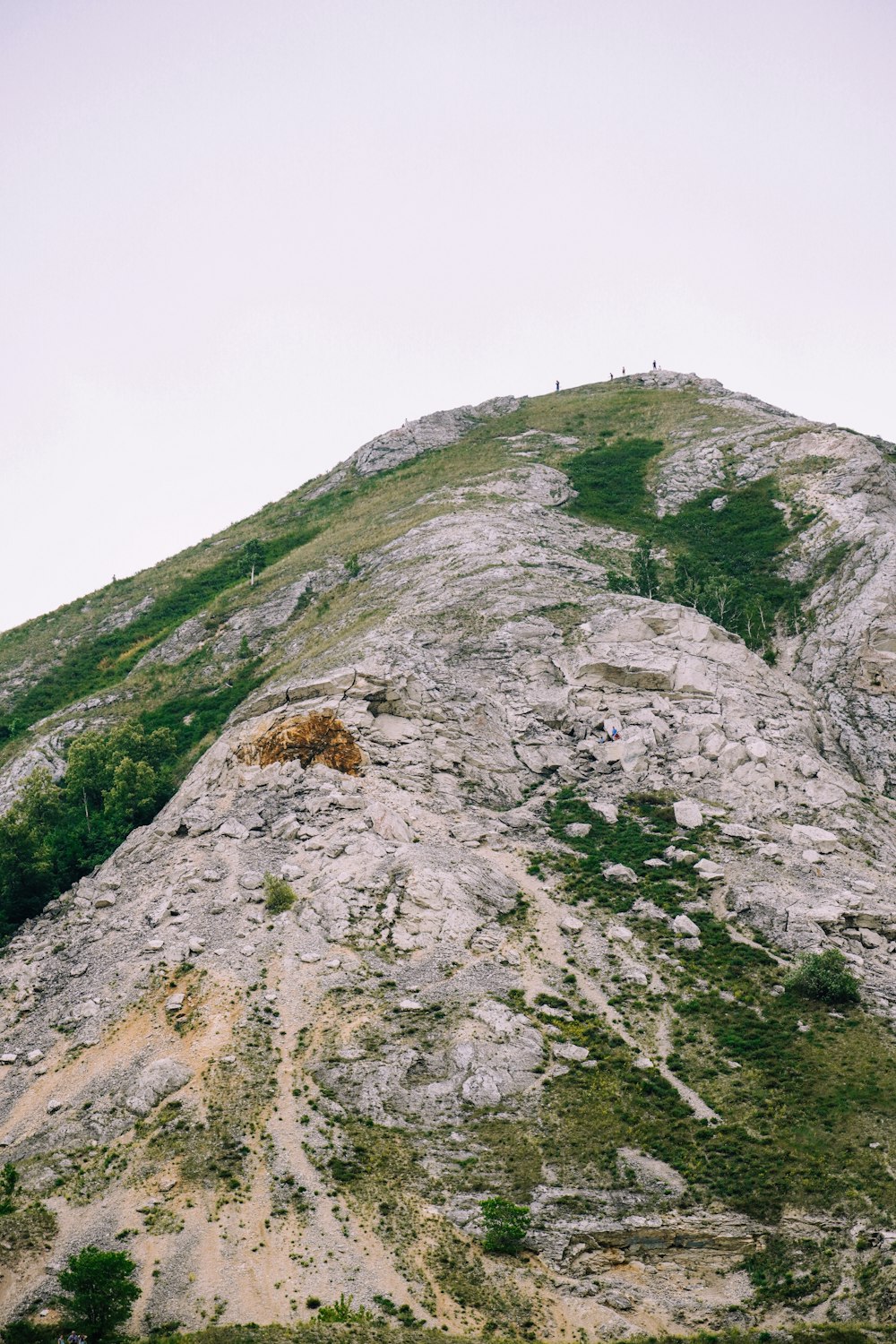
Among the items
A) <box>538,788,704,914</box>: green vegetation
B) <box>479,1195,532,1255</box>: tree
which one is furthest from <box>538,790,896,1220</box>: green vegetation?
<box>479,1195,532,1255</box>: tree

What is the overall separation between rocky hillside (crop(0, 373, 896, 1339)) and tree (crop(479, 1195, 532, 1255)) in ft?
1.93

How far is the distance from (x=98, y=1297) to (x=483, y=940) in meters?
23.0

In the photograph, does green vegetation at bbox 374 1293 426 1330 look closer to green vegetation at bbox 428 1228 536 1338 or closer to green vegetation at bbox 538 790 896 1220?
green vegetation at bbox 428 1228 536 1338

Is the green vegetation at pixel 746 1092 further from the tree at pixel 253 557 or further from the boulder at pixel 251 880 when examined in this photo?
the tree at pixel 253 557

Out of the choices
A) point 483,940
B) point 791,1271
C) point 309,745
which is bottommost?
point 791,1271

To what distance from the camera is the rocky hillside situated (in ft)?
106

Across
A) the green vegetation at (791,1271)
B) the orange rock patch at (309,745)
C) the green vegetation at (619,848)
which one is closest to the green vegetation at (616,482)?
the green vegetation at (619,848)

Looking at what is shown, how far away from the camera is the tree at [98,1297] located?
91.8ft

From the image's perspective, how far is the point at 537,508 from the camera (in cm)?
9575

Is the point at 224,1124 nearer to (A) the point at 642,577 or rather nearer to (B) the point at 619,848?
(B) the point at 619,848

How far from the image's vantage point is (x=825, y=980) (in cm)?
4216

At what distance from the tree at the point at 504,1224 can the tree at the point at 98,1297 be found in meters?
12.0

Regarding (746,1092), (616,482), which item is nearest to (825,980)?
(746,1092)

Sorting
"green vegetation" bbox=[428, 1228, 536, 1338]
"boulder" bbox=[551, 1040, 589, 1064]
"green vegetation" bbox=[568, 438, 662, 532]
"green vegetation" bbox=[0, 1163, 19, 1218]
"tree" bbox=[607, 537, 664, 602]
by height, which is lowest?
"green vegetation" bbox=[428, 1228, 536, 1338]
